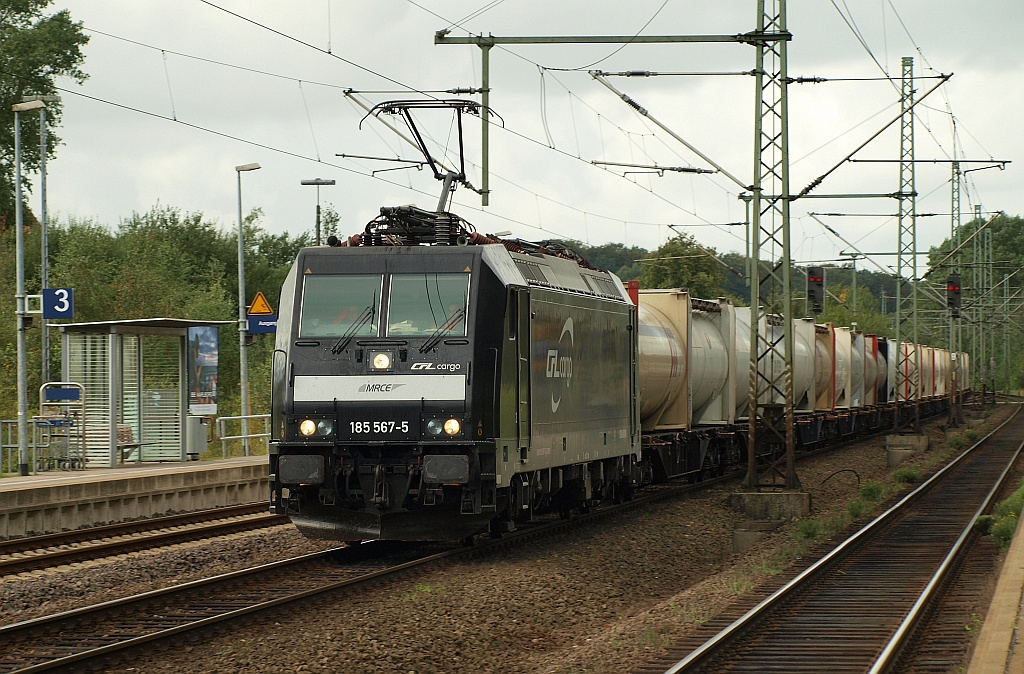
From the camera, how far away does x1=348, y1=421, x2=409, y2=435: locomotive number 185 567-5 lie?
14484 millimetres

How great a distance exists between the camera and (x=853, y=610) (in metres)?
13.2

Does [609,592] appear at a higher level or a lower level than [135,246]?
lower

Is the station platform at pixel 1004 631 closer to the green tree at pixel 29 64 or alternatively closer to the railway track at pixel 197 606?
the railway track at pixel 197 606

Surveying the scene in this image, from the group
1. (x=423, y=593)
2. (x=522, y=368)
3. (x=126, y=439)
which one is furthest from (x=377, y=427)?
(x=126, y=439)

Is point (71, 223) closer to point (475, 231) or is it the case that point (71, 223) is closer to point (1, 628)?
point (475, 231)

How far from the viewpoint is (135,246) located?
53.1m

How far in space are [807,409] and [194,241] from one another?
135 feet

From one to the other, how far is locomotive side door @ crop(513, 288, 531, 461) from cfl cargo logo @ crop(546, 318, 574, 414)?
0.89 m

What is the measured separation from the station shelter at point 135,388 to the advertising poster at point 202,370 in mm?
31

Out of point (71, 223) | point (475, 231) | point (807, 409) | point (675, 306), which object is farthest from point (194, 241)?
point (475, 231)

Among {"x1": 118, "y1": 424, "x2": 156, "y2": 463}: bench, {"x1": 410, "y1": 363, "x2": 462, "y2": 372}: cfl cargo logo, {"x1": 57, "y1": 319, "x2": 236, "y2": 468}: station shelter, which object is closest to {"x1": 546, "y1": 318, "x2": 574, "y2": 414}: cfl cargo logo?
{"x1": 410, "y1": 363, "x2": 462, "y2": 372}: cfl cargo logo

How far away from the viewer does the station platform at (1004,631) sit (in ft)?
31.8

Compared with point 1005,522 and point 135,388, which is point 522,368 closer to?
point 1005,522

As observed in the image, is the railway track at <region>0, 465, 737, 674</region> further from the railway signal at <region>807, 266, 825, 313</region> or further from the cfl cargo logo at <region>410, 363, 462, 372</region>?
the railway signal at <region>807, 266, 825, 313</region>
